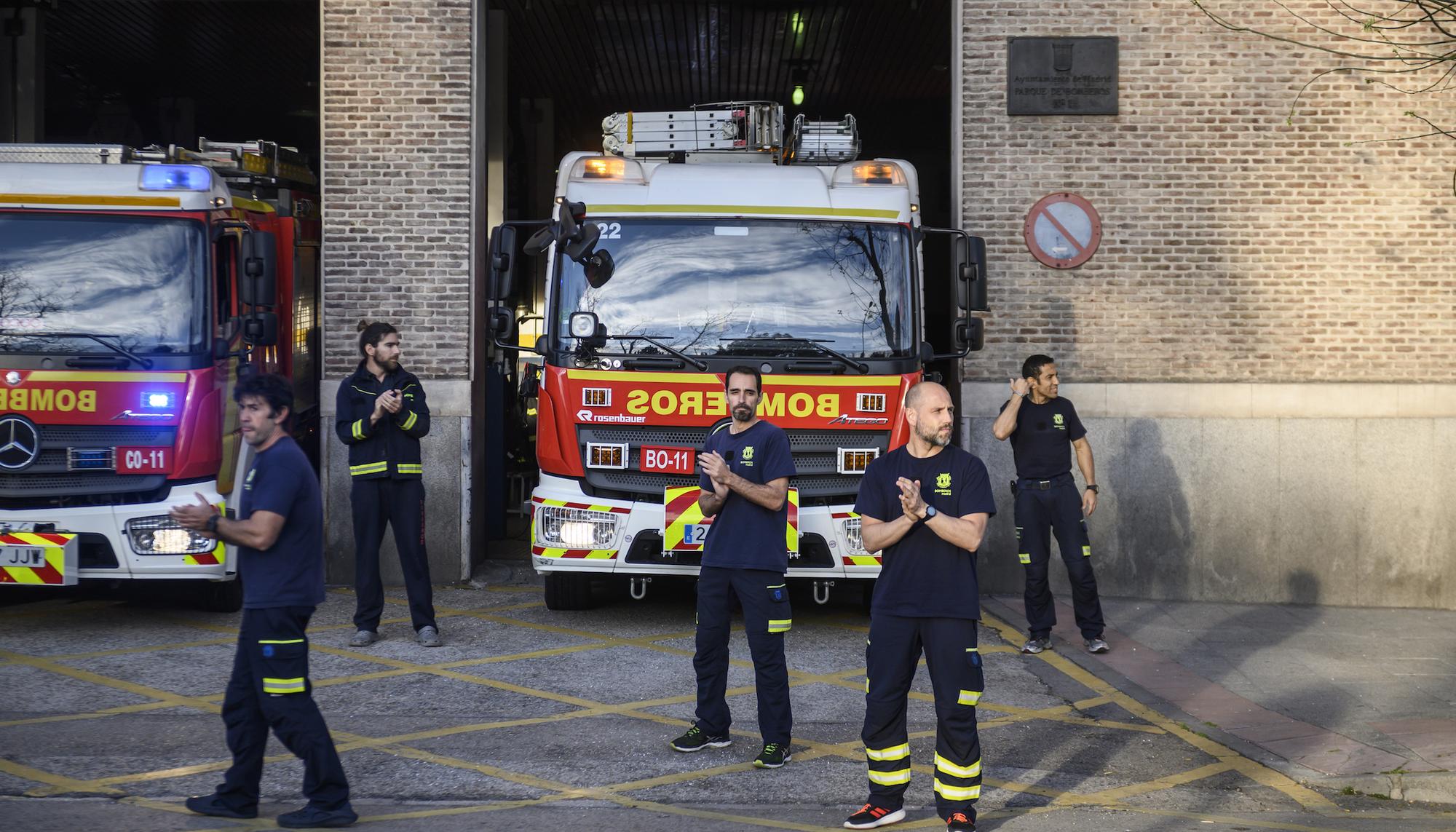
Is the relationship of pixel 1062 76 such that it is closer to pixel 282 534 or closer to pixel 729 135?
pixel 729 135

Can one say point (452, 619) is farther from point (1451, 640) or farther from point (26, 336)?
point (1451, 640)

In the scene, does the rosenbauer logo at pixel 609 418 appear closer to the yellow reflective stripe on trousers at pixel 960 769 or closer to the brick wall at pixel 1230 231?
the brick wall at pixel 1230 231

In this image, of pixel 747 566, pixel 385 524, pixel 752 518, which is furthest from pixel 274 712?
pixel 385 524

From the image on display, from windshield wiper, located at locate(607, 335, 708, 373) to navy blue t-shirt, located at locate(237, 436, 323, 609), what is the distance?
12.9 ft

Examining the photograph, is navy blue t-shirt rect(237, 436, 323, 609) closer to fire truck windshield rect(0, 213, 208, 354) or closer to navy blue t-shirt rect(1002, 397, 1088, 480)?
fire truck windshield rect(0, 213, 208, 354)

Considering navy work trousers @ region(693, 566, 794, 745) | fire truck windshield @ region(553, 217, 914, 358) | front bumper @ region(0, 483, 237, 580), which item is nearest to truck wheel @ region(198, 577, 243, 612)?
front bumper @ region(0, 483, 237, 580)

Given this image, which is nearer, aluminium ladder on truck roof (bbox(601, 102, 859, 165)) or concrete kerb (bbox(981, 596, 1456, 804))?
concrete kerb (bbox(981, 596, 1456, 804))

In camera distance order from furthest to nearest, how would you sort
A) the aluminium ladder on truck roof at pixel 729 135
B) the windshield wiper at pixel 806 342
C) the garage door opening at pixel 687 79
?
the garage door opening at pixel 687 79
the aluminium ladder on truck roof at pixel 729 135
the windshield wiper at pixel 806 342

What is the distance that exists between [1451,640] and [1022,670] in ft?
12.0

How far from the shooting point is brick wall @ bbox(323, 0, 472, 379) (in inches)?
480

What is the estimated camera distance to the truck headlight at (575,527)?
31.4ft

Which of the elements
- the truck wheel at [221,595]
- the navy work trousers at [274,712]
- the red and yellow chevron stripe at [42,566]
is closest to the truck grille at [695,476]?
the truck wheel at [221,595]

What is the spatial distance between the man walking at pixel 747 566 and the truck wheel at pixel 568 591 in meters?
3.80

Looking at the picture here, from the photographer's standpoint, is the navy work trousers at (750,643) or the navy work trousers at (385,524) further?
the navy work trousers at (385,524)
